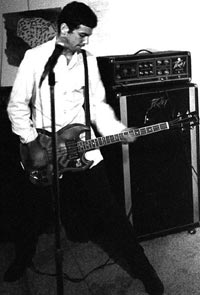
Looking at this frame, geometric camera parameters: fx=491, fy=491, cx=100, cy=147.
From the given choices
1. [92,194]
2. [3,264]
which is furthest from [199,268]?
[3,264]

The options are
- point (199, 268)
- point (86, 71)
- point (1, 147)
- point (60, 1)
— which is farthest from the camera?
point (60, 1)

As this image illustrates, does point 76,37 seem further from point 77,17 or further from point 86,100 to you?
point 86,100

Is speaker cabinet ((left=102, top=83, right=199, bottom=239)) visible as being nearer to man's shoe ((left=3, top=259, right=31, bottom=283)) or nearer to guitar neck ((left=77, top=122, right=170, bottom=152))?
guitar neck ((left=77, top=122, right=170, bottom=152))

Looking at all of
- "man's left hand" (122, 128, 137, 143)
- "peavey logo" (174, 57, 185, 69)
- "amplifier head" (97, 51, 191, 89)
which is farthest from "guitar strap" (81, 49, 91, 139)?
"peavey logo" (174, 57, 185, 69)

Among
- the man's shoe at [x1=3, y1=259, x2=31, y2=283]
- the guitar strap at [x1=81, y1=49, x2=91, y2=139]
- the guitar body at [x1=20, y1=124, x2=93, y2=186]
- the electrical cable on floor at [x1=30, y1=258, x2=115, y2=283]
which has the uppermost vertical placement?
the guitar strap at [x1=81, y1=49, x2=91, y2=139]

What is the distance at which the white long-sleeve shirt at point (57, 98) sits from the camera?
8.12ft

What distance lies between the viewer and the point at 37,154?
257 centimetres

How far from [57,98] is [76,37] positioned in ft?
1.11

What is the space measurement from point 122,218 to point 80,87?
2.38 feet

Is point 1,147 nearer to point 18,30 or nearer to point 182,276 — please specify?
point 18,30

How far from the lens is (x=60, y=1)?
327 cm

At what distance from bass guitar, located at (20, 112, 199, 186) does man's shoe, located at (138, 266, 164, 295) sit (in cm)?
64

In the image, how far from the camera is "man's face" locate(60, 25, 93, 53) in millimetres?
2396

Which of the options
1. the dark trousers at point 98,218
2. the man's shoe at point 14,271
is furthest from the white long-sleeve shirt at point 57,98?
the man's shoe at point 14,271
